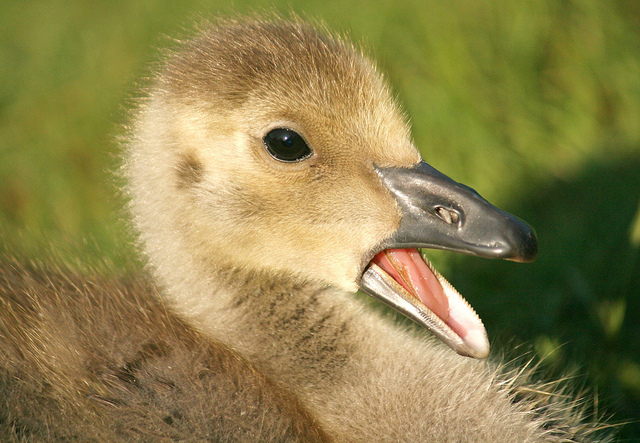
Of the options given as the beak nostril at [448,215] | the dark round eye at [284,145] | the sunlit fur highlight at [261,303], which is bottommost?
the sunlit fur highlight at [261,303]

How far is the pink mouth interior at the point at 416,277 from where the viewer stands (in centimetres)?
210

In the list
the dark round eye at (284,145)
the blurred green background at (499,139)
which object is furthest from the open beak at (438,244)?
the blurred green background at (499,139)

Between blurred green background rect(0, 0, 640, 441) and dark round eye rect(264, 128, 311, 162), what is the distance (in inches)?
24.4

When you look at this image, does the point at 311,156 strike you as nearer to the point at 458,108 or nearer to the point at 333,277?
the point at 333,277

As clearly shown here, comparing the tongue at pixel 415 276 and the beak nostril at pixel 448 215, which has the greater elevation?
the beak nostril at pixel 448 215

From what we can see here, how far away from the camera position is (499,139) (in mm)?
3838

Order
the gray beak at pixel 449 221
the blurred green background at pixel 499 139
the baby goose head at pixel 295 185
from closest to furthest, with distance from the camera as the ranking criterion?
the gray beak at pixel 449 221
the baby goose head at pixel 295 185
the blurred green background at pixel 499 139

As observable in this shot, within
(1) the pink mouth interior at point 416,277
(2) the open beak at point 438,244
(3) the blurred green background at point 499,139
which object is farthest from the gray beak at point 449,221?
(3) the blurred green background at point 499,139

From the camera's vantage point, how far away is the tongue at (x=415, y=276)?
6.90ft

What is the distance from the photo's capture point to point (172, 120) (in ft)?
7.08

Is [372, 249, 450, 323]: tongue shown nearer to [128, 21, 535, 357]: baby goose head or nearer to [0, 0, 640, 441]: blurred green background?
[128, 21, 535, 357]: baby goose head

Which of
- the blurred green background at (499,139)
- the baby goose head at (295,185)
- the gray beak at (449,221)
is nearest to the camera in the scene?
the gray beak at (449,221)

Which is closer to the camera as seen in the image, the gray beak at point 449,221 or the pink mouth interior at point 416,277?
the gray beak at point 449,221

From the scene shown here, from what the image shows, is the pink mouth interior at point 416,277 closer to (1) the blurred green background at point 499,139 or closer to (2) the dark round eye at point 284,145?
(2) the dark round eye at point 284,145
